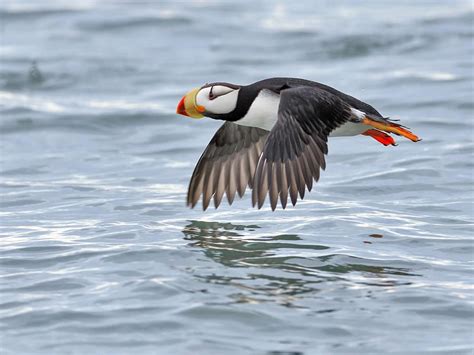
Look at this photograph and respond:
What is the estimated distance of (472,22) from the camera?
666 inches

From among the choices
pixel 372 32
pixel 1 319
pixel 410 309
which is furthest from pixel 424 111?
pixel 1 319

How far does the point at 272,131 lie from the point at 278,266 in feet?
2.98

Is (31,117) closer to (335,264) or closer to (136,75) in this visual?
(136,75)

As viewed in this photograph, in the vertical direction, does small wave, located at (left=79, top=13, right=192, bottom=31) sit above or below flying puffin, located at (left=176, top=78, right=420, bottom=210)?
above

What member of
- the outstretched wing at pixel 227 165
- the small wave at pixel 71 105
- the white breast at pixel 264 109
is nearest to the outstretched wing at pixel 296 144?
the white breast at pixel 264 109

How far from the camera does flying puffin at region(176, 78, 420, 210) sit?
709cm

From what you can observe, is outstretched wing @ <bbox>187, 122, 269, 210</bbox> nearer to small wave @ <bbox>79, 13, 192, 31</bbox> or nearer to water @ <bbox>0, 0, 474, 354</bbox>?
water @ <bbox>0, 0, 474, 354</bbox>

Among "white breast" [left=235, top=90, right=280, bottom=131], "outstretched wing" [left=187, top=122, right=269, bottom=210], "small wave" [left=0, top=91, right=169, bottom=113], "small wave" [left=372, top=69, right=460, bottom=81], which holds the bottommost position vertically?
"outstretched wing" [left=187, top=122, right=269, bottom=210]

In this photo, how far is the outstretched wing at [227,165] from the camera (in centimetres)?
845

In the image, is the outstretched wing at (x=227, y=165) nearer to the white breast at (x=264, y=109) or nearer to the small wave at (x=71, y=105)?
the white breast at (x=264, y=109)

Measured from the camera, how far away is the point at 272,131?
7.28 metres

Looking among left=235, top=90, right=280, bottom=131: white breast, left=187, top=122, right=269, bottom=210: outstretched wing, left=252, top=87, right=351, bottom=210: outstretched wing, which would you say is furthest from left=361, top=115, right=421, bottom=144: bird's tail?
left=187, top=122, right=269, bottom=210: outstretched wing

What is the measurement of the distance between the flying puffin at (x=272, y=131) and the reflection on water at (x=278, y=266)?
37cm

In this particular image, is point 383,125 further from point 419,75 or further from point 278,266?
point 419,75
